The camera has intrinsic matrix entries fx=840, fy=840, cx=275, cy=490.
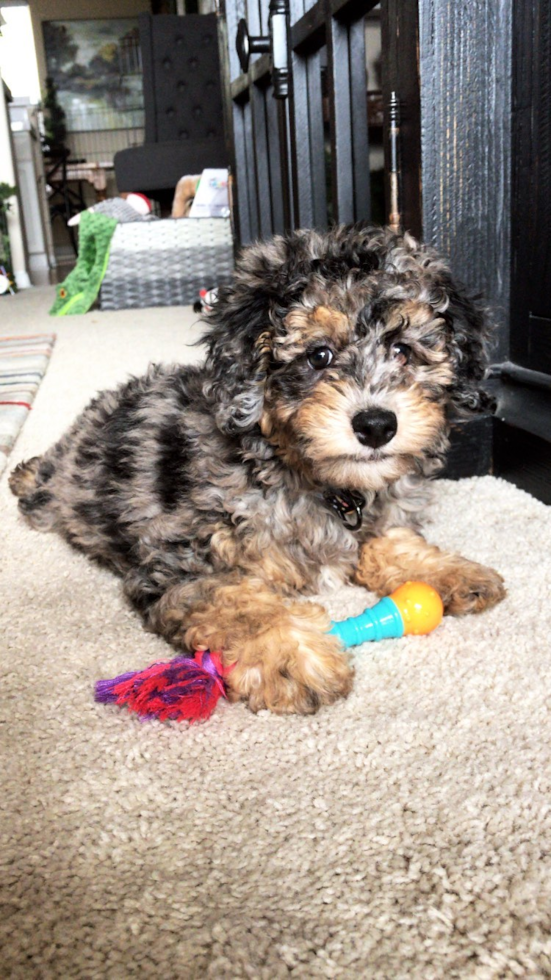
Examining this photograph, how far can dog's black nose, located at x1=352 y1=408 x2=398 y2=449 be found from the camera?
1.47 meters

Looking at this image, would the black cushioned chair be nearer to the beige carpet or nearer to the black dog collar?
the black dog collar

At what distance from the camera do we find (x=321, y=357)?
1565mm

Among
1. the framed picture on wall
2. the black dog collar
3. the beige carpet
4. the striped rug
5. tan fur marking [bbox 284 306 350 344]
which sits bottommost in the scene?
the beige carpet

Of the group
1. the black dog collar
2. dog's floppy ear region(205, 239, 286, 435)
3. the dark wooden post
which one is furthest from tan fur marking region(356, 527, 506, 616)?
the dark wooden post

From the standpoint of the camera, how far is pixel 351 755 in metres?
1.25

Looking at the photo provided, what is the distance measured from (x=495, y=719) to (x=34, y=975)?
77 centimetres

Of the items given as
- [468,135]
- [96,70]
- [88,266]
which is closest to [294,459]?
[468,135]

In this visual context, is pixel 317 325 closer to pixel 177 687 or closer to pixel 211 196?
pixel 177 687

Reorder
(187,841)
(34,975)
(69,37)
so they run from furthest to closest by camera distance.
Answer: (69,37)
(187,841)
(34,975)

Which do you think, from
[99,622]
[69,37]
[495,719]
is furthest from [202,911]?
[69,37]

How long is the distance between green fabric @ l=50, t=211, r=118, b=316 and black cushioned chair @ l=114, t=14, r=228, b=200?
201 centimetres

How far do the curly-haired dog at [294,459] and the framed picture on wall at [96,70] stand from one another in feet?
48.4

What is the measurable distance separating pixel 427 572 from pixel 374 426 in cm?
48

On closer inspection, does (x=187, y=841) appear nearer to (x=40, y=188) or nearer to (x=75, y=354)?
(x=75, y=354)
